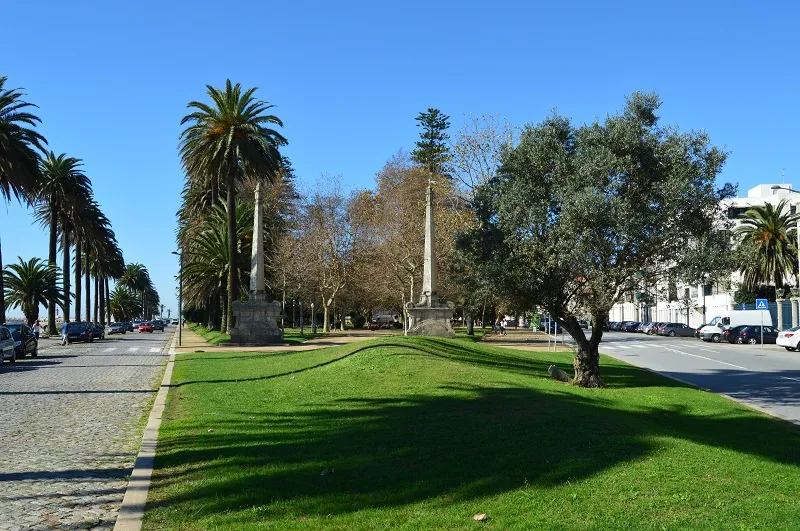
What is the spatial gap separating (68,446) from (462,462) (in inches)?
233

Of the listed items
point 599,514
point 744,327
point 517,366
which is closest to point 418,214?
point 744,327

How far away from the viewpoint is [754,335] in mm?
49969

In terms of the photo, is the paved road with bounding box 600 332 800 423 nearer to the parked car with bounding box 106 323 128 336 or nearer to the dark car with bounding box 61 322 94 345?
the dark car with bounding box 61 322 94 345

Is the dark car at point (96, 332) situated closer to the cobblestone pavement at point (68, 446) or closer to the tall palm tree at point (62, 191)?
the tall palm tree at point (62, 191)

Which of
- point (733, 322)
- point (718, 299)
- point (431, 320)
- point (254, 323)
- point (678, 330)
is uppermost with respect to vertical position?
point (718, 299)

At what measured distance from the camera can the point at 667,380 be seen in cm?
2211

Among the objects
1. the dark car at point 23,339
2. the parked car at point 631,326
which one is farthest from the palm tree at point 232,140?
the parked car at point 631,326

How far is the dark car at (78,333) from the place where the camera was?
51188 millimetres

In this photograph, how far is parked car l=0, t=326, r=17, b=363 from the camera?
28072mm

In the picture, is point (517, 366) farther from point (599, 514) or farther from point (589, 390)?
point (599, 514)

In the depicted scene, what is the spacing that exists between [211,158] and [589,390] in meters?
31.8

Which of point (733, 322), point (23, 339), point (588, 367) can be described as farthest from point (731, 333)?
point (23, 339)

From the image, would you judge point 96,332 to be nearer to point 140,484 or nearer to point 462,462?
point 140,484

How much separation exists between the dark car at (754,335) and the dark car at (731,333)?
202 mm
